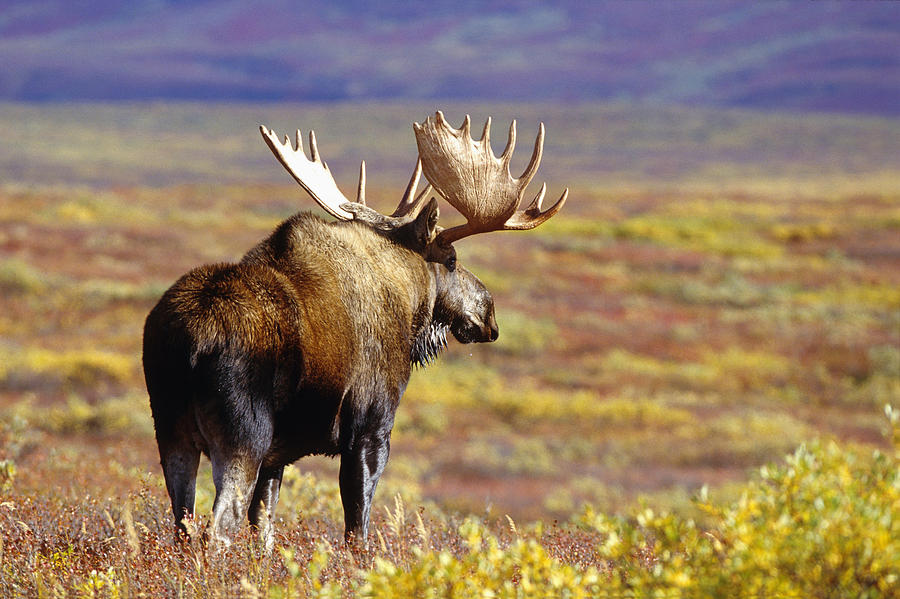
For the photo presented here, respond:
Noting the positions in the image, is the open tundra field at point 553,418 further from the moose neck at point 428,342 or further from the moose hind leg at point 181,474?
the moose neck at point 428,342

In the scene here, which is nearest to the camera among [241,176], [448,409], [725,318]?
[448,409]

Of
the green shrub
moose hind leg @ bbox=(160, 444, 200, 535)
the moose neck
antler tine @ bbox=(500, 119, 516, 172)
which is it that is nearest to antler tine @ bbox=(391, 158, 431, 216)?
antler tine @ bbox=(500, 119, 516, 172)

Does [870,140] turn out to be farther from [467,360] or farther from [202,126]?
[467,360]

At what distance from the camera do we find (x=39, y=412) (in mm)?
14414

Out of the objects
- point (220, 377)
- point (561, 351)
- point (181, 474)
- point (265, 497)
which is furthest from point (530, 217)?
point (561, 351)

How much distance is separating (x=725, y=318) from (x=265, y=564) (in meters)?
22.5

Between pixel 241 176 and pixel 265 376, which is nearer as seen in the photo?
pixel 265 376

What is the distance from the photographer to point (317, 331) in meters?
4.64

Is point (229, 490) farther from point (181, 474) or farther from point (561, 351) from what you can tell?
point (561, 351)

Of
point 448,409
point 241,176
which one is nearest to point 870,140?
point 241,176

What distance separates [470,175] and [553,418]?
11.5m

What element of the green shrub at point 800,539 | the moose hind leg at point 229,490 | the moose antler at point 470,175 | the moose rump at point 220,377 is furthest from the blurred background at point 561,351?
the green shrub at point 800,539

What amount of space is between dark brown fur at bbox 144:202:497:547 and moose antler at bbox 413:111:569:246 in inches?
13.8

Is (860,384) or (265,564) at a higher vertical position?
(265,564)
